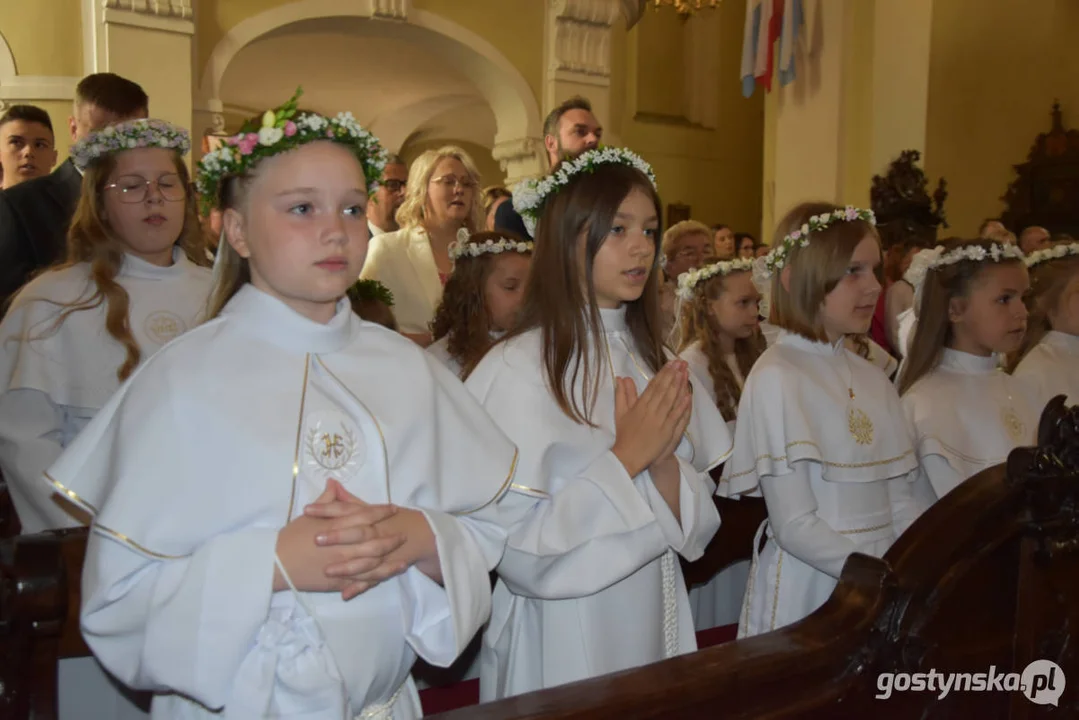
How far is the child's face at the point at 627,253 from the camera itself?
236 cm

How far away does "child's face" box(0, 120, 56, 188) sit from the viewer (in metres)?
4.70

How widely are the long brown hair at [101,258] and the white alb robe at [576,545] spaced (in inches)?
48.8

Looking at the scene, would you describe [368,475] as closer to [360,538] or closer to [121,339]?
[360,538]

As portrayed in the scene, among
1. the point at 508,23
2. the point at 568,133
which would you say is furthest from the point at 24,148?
the point at 508,23

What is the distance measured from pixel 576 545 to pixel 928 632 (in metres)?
0.76

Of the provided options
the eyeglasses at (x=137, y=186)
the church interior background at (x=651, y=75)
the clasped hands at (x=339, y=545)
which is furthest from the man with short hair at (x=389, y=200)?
the clasped hands at (x=339, y=545)

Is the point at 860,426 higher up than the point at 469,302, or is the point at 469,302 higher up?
the point at 469,302

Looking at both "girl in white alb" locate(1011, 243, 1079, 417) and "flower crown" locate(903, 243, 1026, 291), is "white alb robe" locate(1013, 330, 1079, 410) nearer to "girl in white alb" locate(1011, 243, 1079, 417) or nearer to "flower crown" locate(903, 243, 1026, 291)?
"girl in white alb" locate(1011, 243, 1079, 417)

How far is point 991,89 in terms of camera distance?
13.2 m

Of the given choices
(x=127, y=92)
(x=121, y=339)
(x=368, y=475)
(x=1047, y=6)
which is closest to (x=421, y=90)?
(x=1047, y=6)

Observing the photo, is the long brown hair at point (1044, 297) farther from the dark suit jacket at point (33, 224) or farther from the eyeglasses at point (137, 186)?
the dark suit jacket at point (33, 224)

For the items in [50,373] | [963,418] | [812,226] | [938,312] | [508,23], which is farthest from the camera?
[508,23]

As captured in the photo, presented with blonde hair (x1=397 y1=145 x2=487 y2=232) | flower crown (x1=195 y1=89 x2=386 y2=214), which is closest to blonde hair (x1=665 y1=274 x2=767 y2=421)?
blonde hair (x1=397 y1=145 x2=487 y2=232)

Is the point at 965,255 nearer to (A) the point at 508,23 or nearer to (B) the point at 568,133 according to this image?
(B) the point at 568,133
